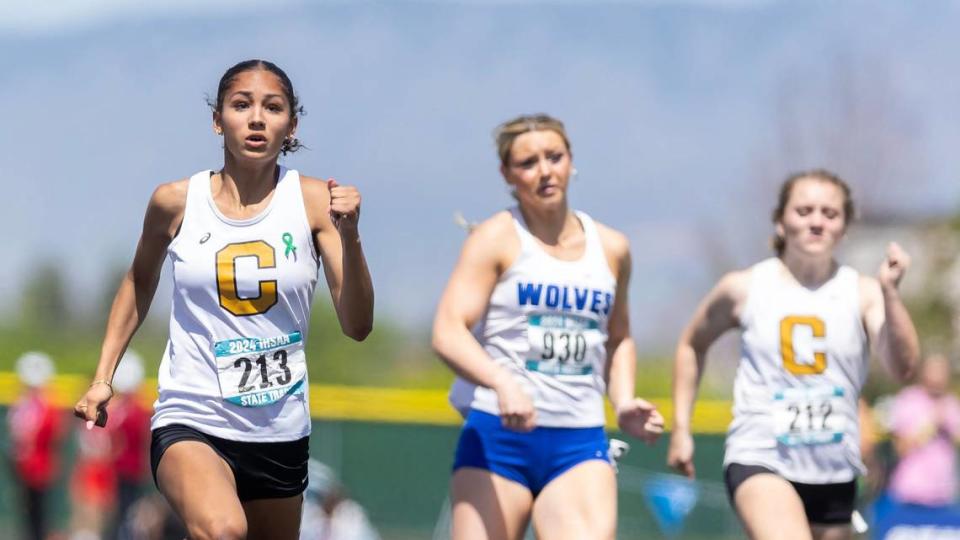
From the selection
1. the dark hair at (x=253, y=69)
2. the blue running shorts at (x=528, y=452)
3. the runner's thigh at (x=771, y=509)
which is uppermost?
the dark hair at (x=253, y=69)

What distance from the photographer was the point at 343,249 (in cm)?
600

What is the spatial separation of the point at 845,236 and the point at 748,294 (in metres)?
0.62

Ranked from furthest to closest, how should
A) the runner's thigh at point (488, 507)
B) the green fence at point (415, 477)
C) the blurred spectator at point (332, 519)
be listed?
the green fence at point (415, 477), the blurred spectator at point (332, 519), the runner's thigh at point (488, 507)

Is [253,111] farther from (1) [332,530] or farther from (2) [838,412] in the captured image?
(1) [332,530]

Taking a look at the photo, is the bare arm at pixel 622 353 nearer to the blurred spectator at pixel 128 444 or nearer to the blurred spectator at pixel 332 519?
the blurred spectator at pixel 332 519

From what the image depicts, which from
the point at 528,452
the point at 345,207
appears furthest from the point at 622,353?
the point at 345,207

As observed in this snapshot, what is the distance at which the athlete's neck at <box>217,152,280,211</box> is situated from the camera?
626 cm

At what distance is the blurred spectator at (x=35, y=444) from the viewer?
16859mm

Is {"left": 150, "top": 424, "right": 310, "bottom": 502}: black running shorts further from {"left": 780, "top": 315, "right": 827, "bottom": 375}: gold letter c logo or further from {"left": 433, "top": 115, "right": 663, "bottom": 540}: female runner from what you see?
{"left": 780, "top": 315, "right": 827, "bottom": 375}: gold letter c logo

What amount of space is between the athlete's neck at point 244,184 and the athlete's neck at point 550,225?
132 centimetres

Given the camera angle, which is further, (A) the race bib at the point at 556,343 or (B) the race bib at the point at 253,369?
(A) the race bib at the point at 556,343

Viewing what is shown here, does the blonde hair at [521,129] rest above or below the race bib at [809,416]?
above

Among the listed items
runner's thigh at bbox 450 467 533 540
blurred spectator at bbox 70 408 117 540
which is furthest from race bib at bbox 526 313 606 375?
blurred spectator at bbox 70 408 117 540

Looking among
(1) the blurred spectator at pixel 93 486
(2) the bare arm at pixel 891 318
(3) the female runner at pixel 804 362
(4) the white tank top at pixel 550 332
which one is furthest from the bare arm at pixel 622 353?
(1) the blurred spectator at pixel 93 486
